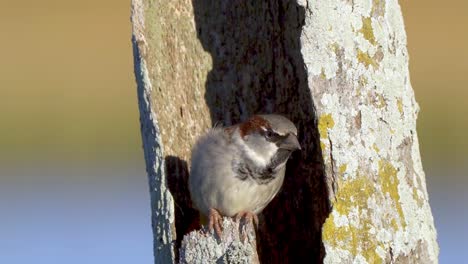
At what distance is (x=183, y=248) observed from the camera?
8.29 metres

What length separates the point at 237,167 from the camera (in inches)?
348

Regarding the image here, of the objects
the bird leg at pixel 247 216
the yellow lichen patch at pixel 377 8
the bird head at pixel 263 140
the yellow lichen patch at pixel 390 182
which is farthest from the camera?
the bird leg at pixel 247 216

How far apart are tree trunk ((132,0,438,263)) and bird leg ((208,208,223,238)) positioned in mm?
89

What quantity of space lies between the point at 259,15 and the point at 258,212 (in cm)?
125

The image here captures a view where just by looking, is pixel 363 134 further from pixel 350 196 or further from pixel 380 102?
pixel 350 196

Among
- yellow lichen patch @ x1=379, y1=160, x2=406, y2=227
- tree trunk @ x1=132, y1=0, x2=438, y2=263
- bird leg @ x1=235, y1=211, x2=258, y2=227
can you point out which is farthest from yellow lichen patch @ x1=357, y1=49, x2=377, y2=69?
bird leg @ x1=235, y1=211, x2=258, y2=227

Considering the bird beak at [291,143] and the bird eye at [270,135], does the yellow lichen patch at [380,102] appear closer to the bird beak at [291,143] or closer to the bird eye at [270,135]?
the bird beak at [291,143]

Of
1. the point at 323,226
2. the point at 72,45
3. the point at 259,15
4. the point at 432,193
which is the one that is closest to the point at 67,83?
the point at 72,45

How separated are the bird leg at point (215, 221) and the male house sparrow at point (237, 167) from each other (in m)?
0.02

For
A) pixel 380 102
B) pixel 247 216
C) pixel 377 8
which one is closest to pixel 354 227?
pixel 380 102

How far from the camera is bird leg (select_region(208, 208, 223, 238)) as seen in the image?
8.38 meters

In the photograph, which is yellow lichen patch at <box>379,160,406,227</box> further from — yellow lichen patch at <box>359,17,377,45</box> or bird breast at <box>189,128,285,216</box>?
bird breast at <box>189,128,285,216</box>

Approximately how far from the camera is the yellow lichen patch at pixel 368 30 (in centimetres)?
816

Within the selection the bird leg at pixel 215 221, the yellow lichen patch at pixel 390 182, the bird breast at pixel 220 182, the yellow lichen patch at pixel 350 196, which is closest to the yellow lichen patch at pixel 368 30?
the yellow lichen patch at pixel 390 182
